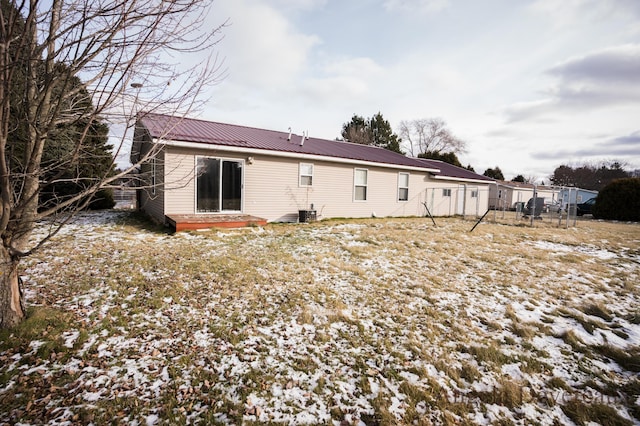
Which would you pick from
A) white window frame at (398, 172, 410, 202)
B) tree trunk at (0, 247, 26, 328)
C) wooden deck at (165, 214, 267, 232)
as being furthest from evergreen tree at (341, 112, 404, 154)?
tree trunk at (0, 247, 26, 328)

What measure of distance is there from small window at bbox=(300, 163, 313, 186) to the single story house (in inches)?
1.5

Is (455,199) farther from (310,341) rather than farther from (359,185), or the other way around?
(310,341)

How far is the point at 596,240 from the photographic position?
10.1 m

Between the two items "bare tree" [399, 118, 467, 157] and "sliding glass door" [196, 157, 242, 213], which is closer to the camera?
"sliding glass door" [196, 157, 242, 213]

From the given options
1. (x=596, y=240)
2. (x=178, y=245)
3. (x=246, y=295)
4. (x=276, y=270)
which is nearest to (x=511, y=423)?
(x=246, y=295)

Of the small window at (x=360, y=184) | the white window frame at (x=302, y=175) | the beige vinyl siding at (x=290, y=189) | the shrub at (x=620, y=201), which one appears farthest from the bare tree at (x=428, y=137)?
the white window frame at (x=302, y=175)

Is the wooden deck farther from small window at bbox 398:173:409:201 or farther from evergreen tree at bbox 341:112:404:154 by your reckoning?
evergreen tree at bbox 341:112:404:154

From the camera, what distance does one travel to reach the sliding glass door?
895 cm

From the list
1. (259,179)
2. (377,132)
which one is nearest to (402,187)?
(259,179)

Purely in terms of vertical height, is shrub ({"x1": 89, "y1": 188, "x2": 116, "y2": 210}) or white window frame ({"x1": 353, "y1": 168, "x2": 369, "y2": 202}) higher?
white window frame ({"x1": 353, "y1": 168, "x2": 369, "y2": 202})

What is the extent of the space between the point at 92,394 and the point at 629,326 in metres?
6.66

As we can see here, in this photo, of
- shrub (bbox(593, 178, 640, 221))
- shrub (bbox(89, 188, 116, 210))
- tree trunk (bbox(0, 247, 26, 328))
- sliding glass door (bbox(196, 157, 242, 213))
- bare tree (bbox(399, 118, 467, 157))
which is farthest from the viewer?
bare tree (bbox(399, 118, 467, 157))

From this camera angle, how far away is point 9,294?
3.05 metres

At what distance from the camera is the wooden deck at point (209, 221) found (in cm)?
770
